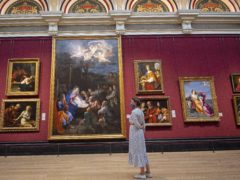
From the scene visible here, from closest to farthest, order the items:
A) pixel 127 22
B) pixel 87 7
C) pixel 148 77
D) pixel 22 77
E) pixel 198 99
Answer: pixel 22 77 < pixel 198 99 < pixel 148 77 < pixel 127 22 < pixel 87 7

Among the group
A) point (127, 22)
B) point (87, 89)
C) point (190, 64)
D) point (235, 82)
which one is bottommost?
point (87, 89)

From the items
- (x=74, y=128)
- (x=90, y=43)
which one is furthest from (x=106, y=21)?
(x=74, y=128)

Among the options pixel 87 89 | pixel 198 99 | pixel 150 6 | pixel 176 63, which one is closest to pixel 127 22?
pixel 150 6

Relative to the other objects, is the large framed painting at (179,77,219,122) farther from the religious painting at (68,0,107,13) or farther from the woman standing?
the woman standing

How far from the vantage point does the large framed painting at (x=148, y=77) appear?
1070cm

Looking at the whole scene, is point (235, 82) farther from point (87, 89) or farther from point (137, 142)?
point (137, 142)

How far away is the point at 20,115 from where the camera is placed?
1023cm

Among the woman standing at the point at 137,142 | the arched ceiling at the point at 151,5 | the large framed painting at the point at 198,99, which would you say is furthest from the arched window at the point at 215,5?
the woman standing at the point at 137,142

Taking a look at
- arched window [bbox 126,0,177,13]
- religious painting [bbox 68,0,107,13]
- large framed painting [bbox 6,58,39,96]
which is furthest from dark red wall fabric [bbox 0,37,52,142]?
arched window [bbox 126,0,177,13]

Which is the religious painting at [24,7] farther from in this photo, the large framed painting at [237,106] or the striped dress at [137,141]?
the large framed painting at [237,106]

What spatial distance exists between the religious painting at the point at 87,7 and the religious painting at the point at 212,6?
15.5 ft

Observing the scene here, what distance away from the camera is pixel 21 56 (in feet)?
35.8

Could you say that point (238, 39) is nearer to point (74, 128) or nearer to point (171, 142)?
point (171, 142)

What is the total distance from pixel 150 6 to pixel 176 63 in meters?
3.23
